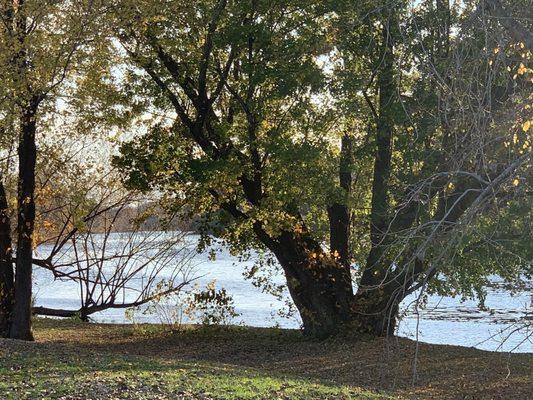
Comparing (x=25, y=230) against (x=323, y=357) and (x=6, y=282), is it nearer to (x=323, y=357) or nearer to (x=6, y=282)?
(x=6, y=282)

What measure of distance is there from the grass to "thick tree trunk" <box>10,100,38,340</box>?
1021 millimetres

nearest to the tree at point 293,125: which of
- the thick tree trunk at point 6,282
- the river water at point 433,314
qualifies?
the river water at point 433,314

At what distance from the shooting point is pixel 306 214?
15.3 meters

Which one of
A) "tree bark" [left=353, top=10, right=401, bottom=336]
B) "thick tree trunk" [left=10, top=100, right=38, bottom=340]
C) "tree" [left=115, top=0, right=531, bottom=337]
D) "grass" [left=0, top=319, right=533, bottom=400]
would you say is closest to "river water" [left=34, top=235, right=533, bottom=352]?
"tree bark" [left=353, top=10, right=401, bottom=336]

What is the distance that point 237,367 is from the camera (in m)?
11.4

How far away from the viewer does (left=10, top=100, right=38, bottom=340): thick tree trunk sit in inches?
533

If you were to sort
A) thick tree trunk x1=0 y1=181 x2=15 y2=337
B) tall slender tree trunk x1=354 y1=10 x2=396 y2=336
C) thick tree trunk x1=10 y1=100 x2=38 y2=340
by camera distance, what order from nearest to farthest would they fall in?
tall slender tree trunk x1=354 y1=10 x2=396 y2=336 < thick tree trunk x1=10 y1=100 x2=38 y2=340 < thick tree trunk x1=0 y1=181 x2=15 y2=337

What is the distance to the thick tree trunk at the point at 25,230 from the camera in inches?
533

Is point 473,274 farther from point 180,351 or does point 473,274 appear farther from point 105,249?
point 105,249

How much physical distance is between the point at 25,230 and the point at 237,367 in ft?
15.5

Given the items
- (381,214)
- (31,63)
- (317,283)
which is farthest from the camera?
(317,283)

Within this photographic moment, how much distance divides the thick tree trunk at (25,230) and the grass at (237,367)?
1021mm

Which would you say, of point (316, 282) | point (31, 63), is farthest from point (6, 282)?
point (316, 282)

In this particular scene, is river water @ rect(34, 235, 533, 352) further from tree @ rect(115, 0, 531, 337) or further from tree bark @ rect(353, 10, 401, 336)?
tree @ rect(115, 0, 531, 337)
